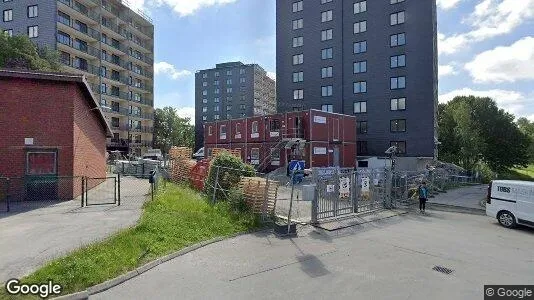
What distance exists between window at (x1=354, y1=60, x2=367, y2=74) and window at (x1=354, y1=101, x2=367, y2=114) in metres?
4.45

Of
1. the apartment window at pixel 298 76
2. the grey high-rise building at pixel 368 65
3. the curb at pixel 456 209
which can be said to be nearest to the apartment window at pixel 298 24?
the grey high-rise building at pixel 368 65

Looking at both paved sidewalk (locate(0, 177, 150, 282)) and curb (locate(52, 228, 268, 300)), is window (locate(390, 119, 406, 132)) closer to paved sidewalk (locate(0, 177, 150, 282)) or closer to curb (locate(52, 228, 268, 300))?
paved sidewalk (locate(0, 177, 150, 282))

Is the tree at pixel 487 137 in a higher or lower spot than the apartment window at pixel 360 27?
lower

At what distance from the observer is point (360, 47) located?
159ft

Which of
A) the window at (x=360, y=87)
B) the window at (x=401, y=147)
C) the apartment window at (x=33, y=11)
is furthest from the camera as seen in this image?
the window at (x=360, y=87)

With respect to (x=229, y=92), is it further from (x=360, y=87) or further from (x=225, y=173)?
(x=225, y=173)

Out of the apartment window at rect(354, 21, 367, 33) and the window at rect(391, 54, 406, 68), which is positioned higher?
the apartment window at rect(354, 21, 367, 33)

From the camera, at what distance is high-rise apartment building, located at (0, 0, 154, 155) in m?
45.2

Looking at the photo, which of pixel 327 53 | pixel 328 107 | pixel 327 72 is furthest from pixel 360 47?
pixel 328 107

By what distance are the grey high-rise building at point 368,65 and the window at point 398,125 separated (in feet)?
0.40

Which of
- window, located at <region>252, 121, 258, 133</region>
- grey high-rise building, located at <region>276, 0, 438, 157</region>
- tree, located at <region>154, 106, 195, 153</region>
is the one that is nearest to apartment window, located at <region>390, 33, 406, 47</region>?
grey high-rise building, located at <region>276, 0, 438, 157</region>

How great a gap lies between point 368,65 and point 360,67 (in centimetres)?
117

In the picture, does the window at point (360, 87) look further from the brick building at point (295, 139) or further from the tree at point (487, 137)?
the tree at point (487, 137)

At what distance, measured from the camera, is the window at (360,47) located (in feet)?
158
